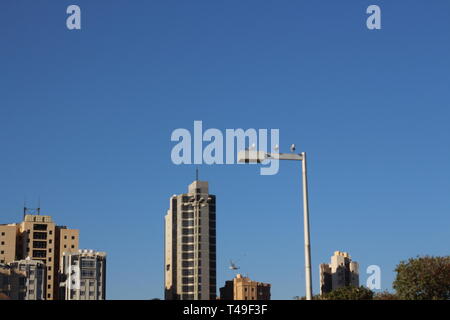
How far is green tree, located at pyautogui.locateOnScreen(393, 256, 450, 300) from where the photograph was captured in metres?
78.8

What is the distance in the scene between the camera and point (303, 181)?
28.2 meters

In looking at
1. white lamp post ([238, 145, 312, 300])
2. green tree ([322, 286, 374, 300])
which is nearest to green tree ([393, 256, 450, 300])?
green tree ([322, 286, 374, 300])

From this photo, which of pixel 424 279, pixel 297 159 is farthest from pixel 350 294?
pixel 297 159

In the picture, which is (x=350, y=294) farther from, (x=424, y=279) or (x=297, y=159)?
(x=297, y=159)

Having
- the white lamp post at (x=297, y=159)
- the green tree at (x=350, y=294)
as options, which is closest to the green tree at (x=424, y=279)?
the green tree at (x=350, y=294)

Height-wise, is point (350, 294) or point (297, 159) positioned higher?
point (297, 159)

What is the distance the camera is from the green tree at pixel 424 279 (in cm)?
7881

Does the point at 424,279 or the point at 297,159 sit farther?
the point at 424,279

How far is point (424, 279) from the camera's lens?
79.2m

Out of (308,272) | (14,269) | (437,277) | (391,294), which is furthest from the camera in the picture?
(14,269)
